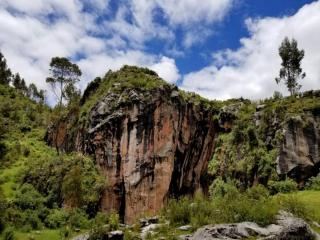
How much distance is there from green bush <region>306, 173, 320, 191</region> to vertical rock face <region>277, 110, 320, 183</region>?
461 mm

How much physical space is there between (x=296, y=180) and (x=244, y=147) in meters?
5.23

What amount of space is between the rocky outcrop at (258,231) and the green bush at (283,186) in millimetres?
14434

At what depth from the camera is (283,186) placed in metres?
29.8

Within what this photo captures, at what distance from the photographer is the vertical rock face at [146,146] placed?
32.6m

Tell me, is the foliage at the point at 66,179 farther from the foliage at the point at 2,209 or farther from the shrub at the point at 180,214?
the shrub at the point at 180,214

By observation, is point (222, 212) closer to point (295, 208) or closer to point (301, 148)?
point (295, 208)

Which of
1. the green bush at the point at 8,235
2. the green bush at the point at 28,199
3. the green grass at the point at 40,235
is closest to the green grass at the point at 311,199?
the green grass at the point at 40,235

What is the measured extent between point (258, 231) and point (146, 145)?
19028 millimetres

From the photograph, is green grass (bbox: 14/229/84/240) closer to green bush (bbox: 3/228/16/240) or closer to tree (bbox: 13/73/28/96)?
green bush (bbox: 3/228/16/240)

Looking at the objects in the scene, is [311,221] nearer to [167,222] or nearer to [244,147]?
[167,222]

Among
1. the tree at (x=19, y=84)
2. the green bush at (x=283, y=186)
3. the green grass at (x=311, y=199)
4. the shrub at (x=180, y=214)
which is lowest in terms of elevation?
the shrub at (x=180, y=214)

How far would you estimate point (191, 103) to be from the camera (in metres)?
37.0

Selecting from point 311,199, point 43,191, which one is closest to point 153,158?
point 43,191

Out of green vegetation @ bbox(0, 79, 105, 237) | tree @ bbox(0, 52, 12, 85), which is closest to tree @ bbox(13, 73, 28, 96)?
tree @ bbox(0, 52, 12, 85)
